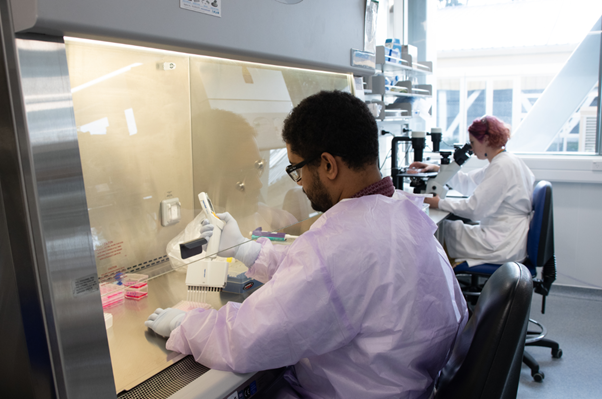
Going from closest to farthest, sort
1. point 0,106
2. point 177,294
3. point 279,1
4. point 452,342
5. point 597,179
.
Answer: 1. point 0,106
2. point 452,342
3. point 279,1
4. point 177,294
5. point 597,179

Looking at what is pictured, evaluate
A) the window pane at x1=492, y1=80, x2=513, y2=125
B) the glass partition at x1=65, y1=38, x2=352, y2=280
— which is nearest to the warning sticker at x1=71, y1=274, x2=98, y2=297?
the glass partition at x1=65, y1=38, x2=352, y2=280

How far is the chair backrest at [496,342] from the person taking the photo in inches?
33.4

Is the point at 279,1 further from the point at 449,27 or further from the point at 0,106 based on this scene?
the point at 449,27

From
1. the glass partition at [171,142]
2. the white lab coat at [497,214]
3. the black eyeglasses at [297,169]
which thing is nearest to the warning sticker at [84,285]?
the glass partition at [171,142]

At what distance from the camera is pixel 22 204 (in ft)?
2.33

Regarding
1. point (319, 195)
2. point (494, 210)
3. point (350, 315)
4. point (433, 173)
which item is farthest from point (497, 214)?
point (350, 315)

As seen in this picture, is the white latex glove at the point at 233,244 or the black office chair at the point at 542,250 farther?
the black office chair at the point at 542,250

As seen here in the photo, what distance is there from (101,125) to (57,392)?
27.8 inches

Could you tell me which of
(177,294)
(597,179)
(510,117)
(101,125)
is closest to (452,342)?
(177,294)

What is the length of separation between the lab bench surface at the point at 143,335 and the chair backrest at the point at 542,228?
1.93 m

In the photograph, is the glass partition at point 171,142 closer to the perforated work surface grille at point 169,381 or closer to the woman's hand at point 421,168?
the perforated work surface grille at point 169,381

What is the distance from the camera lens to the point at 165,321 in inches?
42.7

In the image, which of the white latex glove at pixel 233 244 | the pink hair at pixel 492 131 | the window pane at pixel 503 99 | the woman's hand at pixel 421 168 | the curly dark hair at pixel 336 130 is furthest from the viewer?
the window pane at pixel 503 99

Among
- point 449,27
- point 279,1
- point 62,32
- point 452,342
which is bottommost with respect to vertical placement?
point 452,342
